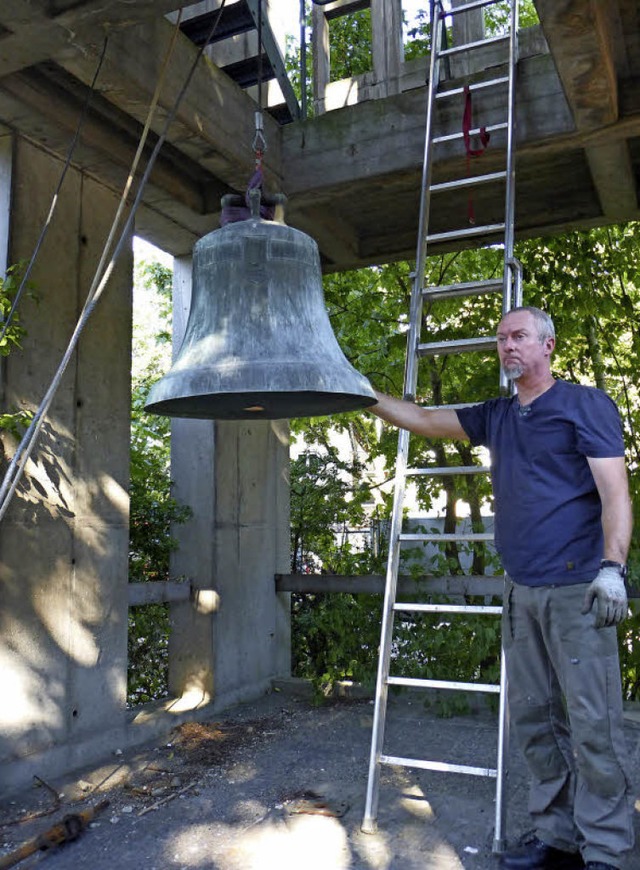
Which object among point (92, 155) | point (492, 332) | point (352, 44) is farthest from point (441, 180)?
point (352, 44)

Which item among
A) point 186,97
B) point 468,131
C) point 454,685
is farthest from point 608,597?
point 186,97

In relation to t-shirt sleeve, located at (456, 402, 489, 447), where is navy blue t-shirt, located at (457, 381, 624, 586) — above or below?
below

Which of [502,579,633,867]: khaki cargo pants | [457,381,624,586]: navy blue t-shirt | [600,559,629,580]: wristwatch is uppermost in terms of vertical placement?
[457,381,624,586]: navy blue t-shirt

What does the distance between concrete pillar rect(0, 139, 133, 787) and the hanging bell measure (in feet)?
5.75

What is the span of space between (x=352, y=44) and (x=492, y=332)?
4034mm

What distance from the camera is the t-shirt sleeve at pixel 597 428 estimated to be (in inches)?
111

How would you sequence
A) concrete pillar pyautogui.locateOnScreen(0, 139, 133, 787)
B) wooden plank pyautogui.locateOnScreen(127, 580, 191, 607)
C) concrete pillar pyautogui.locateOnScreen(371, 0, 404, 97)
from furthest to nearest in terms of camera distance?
Result: wooden plank pyautogui.locateOnScreen(127, 580, 191, 607) → concrete pillar pyautogui.locateOnScreen(371, 0, 404, 97) → concrete pillar pyautogui.locateOnScreen(0, 139, 133, 787)

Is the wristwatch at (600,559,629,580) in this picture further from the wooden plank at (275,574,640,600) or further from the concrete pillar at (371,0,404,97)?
the concrete pillar at (371,0,404,97)

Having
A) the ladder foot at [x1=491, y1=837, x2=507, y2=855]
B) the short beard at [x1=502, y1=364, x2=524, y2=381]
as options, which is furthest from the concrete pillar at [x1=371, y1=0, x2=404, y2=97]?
the ladder foot at [x1=491, y1=837, x2=507, y2=855]

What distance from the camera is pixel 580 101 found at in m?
3.95

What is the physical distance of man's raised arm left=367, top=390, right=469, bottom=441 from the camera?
343 cm

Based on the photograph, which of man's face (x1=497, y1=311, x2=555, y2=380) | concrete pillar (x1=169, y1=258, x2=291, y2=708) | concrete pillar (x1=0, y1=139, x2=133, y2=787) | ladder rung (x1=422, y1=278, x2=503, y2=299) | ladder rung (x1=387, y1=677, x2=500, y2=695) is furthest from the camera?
concrete pillar (x1=169, y1=258, x2=291, y2=708)

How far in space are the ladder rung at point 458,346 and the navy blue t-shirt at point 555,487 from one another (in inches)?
32.2

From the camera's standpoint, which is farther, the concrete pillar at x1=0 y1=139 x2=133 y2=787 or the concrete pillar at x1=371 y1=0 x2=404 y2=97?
the concrete pillar at x1=371 y1=0 x2=404 y2=97
